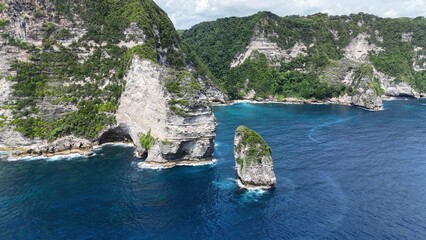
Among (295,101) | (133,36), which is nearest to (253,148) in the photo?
(133,36)

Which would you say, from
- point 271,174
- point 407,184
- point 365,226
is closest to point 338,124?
point 407,184

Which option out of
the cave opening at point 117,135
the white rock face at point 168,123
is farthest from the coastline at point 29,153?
the white rock face at point 168,123

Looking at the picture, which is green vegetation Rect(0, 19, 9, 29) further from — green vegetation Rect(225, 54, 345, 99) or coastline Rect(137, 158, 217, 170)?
green vegetation Rect(225, 54, 345, 99)

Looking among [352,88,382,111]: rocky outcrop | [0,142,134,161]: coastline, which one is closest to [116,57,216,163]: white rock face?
[0,142,134,161]: coastline

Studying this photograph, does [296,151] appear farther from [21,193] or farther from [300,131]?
[21,193]

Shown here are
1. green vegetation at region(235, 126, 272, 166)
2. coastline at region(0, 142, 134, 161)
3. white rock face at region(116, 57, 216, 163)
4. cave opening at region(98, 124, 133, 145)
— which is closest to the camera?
green vegetation at region(235, 126, 272, 166)

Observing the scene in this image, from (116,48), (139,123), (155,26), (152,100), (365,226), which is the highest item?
(155,26)

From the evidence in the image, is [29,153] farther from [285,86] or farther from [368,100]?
[368,100]
